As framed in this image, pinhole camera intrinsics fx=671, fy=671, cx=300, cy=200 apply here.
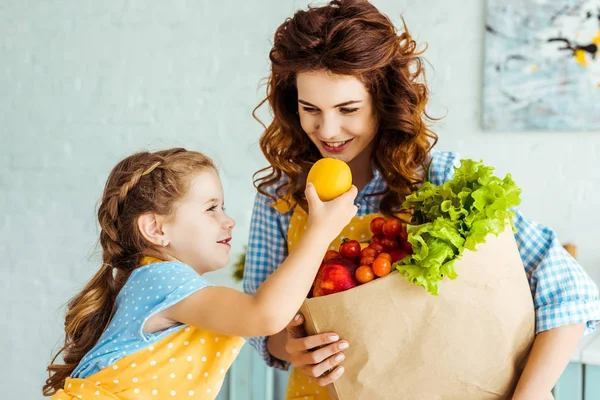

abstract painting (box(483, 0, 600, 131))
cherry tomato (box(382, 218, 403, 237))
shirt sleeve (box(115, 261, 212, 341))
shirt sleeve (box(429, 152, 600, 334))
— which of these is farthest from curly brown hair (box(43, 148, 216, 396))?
abstract painting (box(483, 0, 600, 131))

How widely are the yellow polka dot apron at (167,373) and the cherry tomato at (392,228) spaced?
38 centimetres

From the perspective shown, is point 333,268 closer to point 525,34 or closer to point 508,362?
point 508,362

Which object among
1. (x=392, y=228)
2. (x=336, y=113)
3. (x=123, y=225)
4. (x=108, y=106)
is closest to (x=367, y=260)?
(x=392, y=228)

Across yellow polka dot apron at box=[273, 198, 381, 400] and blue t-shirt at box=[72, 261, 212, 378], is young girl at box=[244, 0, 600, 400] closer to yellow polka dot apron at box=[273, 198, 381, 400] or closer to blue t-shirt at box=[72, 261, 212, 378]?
yellow polka dot apron at box=[273, 198, 381, 400]

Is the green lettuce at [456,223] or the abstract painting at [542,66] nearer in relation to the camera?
the green lettuce at [456,223]

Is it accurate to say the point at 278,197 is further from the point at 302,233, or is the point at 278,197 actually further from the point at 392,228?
the point at 392,228

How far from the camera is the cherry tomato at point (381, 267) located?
1.15m

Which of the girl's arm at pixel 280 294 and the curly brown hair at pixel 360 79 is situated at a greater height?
the curly brown hair at pixel 360 79

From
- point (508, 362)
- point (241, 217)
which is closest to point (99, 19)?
point (241, 217)

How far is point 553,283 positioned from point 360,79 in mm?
534

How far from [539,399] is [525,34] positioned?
5.43 ft

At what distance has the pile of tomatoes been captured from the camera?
1.15 m

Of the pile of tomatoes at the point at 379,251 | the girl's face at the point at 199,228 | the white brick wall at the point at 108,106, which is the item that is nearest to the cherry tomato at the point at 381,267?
the pile of tomatoes at the point at 379,251

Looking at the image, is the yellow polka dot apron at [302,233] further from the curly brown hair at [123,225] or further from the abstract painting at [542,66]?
the abstract painting at [542,66]
